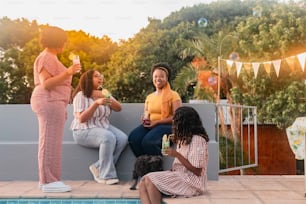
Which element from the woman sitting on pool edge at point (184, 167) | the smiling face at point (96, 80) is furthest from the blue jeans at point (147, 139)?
the woman sitting on pool edge at point (184, 167)

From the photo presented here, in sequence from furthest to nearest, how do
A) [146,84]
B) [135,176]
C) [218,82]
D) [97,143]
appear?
[146,84]
[218,82]
[97,143]
[135,176]

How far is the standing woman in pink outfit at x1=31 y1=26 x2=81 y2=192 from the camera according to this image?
11.7ft

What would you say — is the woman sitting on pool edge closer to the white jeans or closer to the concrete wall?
the white jeans

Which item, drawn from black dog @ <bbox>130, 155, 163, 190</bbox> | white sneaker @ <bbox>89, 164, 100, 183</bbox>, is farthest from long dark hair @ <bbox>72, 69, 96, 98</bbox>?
black dog @ <bbox>130, 155, 163, 190</bbox>

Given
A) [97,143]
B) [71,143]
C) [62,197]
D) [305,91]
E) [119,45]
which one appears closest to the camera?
[62,197]

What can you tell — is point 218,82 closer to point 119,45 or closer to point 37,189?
point 119,45

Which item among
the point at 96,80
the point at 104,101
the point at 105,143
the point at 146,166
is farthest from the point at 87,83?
the point at 146,166

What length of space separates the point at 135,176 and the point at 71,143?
1100mm

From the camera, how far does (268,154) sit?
1364cm

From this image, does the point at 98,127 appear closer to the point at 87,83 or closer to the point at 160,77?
the point at 87,83

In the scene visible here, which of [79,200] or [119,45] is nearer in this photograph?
[79,200]

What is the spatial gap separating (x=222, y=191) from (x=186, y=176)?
652mm

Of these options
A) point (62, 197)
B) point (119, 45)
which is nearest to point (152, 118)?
point (62, 197)

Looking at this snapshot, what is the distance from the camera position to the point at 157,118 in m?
4.25
